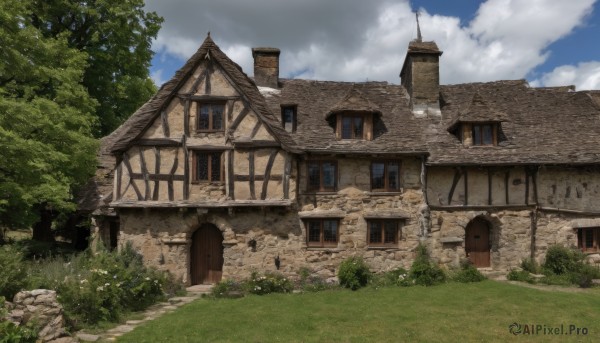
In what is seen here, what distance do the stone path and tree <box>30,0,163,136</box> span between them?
1118cm

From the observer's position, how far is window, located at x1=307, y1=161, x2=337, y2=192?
16.9 m

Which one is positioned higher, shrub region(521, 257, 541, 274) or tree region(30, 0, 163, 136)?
tree region(30, 0, 163, 136)

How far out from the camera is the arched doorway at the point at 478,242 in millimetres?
17859

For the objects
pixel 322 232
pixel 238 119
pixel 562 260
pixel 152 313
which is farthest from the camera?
pixel 322 232

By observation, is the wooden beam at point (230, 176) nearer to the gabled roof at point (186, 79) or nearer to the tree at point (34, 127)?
the gabled roof at point (186, 79)

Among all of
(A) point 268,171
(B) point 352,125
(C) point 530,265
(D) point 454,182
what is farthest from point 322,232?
(C) point 530,265

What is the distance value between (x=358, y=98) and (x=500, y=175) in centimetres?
742

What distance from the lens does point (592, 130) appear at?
18.7m

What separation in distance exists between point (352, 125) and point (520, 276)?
31.6ft

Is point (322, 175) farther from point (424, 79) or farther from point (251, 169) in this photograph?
point (424, 79)

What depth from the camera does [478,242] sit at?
58.7 feet

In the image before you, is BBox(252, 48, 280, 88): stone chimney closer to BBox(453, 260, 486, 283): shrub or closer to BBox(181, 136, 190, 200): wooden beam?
BBox(181, 136, 190, 200): wooden beam

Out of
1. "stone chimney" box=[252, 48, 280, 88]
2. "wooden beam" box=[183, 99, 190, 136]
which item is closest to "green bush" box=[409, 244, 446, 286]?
"wooden beam" box=[183, 99, 190, 136]

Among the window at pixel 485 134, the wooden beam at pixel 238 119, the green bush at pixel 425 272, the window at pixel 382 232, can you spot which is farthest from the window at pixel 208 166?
the window at pixel 485 134
